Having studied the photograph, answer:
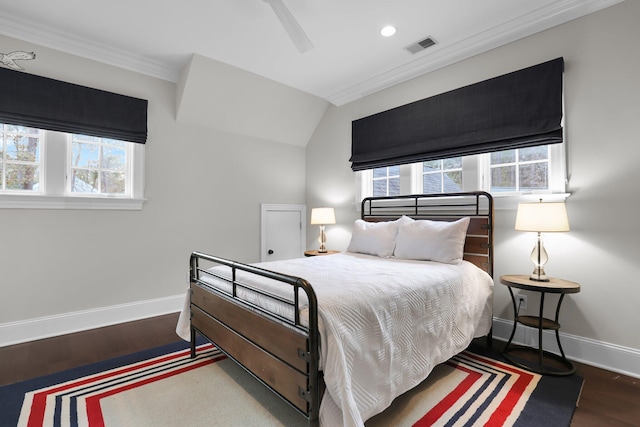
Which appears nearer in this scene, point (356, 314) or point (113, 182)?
point (356, 314)

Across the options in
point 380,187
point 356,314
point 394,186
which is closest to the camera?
point 356,314

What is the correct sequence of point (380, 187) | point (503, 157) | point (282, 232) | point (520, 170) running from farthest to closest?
point (282, 232) < point (380, 187) < point (503, 157) < point (520, 170)

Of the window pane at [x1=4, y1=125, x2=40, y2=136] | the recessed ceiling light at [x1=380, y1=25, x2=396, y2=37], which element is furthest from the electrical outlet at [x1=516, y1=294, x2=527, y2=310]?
the window pane at [x1=4, y1=125, x2=40, y2=136]

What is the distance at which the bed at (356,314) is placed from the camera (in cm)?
142

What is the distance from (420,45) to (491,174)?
4.69ft

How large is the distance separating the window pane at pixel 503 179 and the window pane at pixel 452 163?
34cm

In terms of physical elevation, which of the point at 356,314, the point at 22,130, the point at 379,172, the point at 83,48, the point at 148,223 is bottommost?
the point at 356,314

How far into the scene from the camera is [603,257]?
238 centimetres

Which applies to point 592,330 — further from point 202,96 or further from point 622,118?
point 202,96

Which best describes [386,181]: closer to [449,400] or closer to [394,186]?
[394,186]

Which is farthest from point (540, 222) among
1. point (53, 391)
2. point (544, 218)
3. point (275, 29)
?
point (53, 391)

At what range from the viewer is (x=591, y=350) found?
2416 millimetres

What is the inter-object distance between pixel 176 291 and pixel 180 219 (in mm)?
849

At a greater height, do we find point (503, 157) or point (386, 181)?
point (503, 157)
